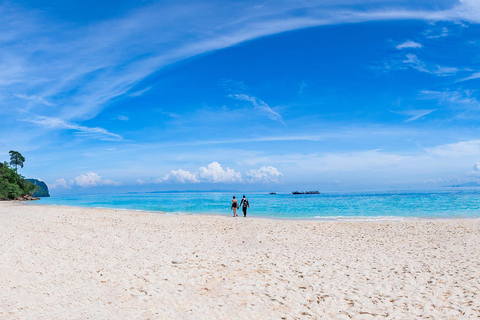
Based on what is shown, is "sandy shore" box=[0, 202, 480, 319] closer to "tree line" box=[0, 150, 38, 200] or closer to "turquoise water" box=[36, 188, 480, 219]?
"turquoise water" box=[36, 188, 480, 219]

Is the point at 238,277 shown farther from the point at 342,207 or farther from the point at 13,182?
the point at 13,182

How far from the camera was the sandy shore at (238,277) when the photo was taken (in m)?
7.38

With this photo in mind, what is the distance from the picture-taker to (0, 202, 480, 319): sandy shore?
738 cm

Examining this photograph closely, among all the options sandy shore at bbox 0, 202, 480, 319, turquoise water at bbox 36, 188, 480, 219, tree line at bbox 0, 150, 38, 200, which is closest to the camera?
sandy shore at bbox 0, 202, 480, 319

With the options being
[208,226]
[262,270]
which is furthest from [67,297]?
[208,226]

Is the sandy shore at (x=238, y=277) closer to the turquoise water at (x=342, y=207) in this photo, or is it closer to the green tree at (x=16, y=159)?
the turquoise water at (x=342, y=207)

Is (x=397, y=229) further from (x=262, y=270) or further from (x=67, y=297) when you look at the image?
(x=67, y=297)

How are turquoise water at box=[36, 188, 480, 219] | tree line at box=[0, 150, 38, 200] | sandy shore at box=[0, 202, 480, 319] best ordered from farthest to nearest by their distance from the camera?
tree line at box=[0, 150, 38, 200] → turquoise water at box=[36, 188, 480, 219] → sandy shore at box=[0, 202, 480, 319]

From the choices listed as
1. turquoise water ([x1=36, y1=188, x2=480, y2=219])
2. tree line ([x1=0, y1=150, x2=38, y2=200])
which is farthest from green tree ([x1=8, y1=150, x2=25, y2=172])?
turquoise water ([x1=36, y1=188, x2=480, y2=219])

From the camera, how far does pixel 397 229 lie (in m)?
20.2

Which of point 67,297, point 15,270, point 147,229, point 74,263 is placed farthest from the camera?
point 147,229

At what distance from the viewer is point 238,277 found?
9773 mm

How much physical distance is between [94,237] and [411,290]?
47.8 feet

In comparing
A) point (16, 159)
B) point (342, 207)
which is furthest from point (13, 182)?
point (342, 207)
